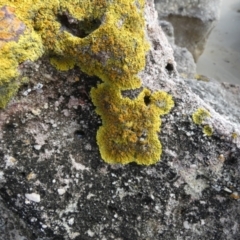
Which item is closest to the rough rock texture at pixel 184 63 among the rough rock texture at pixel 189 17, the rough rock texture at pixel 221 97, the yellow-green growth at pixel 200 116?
the rough rock texture at pixel 221 97

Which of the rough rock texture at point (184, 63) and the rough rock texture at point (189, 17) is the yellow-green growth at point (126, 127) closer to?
the rough rock texture at point (184, 63)

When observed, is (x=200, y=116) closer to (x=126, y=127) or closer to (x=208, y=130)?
(x=208, y=130)

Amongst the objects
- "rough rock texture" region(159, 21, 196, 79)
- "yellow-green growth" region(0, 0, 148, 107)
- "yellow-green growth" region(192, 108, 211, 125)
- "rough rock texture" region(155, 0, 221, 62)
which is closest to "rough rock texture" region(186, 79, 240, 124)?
"rough rock texture" region(159, 21, 196, 79)

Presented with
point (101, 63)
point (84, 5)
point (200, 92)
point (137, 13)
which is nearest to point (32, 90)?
point (101, 63)

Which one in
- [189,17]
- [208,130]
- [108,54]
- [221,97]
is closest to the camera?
[108,54]

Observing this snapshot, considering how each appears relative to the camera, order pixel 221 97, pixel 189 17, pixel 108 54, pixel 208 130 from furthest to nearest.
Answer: pixel 189 17 < pixel 221 97 < pixel 208 130 < pixel 108 54

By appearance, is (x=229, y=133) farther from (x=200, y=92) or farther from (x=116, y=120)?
(x=200, y=92)

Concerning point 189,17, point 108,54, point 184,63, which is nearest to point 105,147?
point 108,54
